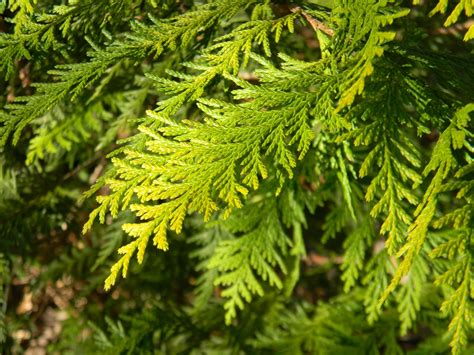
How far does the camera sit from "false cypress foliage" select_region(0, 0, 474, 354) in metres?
1.44

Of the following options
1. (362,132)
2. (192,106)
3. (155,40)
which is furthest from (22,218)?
(362,132)

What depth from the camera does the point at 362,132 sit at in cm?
148

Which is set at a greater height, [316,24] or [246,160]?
[316,24]

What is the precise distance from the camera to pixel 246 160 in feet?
4.87

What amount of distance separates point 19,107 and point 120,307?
7.06ft

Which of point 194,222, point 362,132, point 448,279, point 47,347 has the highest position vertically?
point 362,132

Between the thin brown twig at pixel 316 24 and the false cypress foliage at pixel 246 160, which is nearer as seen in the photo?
the false cypress foliage at pixel 246 160

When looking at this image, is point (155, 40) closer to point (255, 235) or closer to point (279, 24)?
point (279, 24)

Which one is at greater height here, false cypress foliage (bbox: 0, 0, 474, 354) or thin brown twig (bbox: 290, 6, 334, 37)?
thin brown twig (bbox: 290, 6, 334, 37)

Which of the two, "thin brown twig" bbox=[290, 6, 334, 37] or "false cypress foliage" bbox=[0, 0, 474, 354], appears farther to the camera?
"thin brown twig" bbox=[290, 6, 334, 37]

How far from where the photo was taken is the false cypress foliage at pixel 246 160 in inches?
56.8

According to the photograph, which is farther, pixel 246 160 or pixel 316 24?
pixel 316 24

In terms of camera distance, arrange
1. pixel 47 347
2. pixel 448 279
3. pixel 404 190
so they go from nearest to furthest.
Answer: pixel 448 279
pixel 404 190
pixel 47 347

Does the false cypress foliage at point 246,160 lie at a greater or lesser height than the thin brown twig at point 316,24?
lesser
